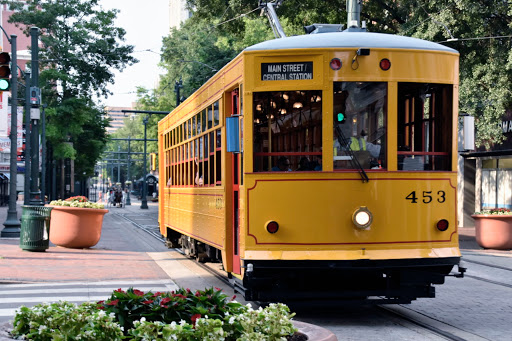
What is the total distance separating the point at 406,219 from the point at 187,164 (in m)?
6.59

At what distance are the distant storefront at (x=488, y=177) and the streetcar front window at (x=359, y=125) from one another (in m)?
19.5

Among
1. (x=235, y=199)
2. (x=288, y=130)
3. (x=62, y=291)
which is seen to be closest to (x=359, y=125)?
(x=288, y=130)

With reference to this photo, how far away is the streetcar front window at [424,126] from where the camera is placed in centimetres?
930

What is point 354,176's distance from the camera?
29.9ft

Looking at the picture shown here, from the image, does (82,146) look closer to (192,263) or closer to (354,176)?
(192,263)

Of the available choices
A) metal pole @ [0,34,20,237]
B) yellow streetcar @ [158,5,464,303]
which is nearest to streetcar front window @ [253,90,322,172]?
yellow streetcar @ [158,5,464,303]

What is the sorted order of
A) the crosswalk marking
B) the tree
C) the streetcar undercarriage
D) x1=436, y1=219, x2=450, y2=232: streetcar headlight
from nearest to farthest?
the streetcar undercarriage → x1=436, y1=219, x2=450, y2=232: streetcar headlight → the crosswalk marking → the tree

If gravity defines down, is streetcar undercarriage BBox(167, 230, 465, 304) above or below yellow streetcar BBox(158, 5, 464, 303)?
below

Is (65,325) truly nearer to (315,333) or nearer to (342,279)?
(315,333)

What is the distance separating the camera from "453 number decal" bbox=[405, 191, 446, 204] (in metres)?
9.22

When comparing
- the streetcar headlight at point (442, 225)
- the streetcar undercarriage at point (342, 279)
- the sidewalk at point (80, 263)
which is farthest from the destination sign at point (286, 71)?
the sidewalk at point (80, 263)

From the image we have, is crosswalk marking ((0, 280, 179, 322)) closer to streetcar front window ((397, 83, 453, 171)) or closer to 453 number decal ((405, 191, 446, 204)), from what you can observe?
453 number decal ((405, 191, 446, 204))

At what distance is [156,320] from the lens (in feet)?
17.0

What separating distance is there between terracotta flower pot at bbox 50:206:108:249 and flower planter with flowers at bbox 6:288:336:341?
14154 mm
